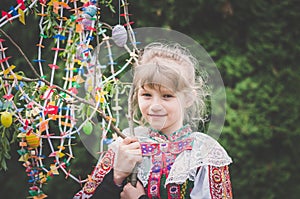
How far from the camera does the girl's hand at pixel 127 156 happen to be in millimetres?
1633

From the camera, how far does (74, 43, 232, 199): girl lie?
164cm

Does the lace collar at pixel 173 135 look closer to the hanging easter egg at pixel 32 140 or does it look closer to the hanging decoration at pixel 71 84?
the hanging decoration at pixel 71 84

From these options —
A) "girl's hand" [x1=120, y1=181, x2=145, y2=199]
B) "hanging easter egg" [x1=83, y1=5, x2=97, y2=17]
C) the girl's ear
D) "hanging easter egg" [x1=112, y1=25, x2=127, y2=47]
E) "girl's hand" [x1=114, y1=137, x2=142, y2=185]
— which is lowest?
"girl's hand" [x1=120, y1=181, x2=145, y2=199]

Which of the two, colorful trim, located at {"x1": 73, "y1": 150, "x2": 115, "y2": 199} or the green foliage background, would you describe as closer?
colorful trim, located at {"x1": 73, "y1": 150, "x2": 115, "y2": 199}

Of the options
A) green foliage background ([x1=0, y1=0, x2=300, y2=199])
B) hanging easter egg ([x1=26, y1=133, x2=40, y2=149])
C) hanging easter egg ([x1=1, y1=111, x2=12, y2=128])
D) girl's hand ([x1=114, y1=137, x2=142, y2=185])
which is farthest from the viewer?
green foliage background ([x1=0, y1=0, x2=300, y2=199])

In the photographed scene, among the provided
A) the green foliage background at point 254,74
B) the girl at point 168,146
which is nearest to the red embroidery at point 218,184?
the girl at point 168,146

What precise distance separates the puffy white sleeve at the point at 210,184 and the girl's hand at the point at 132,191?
134 millimetres

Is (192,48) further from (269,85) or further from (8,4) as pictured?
(269,85)

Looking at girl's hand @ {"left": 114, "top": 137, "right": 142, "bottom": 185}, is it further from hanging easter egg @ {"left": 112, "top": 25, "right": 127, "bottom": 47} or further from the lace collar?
hanging easter egg @ {"left": 112, "top": 25, "right": 127, "bottom": 47}

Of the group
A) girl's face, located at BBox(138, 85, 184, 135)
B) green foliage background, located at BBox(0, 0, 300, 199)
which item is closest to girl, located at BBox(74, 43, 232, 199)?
girl's face, located at BBox(138, 85, 184, 135)

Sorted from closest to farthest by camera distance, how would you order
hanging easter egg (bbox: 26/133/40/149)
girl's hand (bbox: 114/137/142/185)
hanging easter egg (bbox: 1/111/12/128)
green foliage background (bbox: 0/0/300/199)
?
girl's hand (bbox: 114/137/142/185), hanging easter egg (bbox: 1/111/12/128), hanging easter egg (bbox: 26/133/40/149), green foliage background (bbox: 0/0/300/199)

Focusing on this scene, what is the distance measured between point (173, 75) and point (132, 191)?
316 mm

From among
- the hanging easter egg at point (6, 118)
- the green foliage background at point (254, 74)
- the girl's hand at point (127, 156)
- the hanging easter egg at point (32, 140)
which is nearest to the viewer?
the girl's hand at point (127, 156)

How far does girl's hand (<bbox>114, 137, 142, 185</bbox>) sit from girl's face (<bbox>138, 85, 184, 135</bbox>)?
0.25ft
